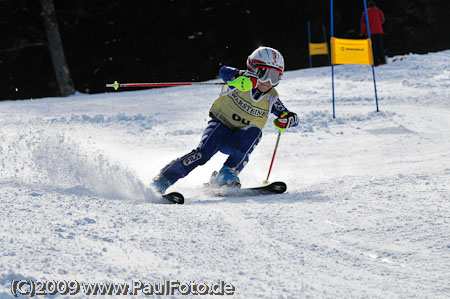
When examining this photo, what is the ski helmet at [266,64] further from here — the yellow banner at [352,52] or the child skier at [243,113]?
the yellow banner at [352,52]

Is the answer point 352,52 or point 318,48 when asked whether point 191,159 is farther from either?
point 318,48

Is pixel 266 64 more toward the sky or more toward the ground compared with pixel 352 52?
more toward the sky

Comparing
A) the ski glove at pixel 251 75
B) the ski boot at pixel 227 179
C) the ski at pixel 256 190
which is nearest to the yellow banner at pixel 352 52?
the ski glove at pixel 251 75

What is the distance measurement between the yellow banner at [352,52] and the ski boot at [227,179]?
5.00 meters

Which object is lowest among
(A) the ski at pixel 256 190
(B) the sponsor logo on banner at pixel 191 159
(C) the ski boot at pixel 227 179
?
(A) the ski at pixel 256 190

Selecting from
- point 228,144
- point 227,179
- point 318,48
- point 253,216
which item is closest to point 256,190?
point 227,179

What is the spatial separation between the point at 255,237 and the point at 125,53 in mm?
16439

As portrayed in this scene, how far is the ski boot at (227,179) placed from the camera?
5.16 meters

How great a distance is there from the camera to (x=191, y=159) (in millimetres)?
5156

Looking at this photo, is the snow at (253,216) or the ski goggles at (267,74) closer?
the snow at (253,216)

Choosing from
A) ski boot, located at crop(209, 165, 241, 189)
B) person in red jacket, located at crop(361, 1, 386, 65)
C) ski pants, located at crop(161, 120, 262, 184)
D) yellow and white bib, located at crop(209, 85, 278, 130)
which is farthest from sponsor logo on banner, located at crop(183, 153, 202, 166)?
person in red jacket, located at crop(361, 1, 386, 65)

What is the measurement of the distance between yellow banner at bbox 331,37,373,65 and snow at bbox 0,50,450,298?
4.75ft

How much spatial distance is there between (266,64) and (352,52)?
477cm

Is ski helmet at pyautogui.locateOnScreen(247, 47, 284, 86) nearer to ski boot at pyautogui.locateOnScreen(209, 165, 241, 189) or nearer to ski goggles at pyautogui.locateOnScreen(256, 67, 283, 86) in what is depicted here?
ski goggles at pyautogui.locateOnScreen(256, 67, 283, 86)
